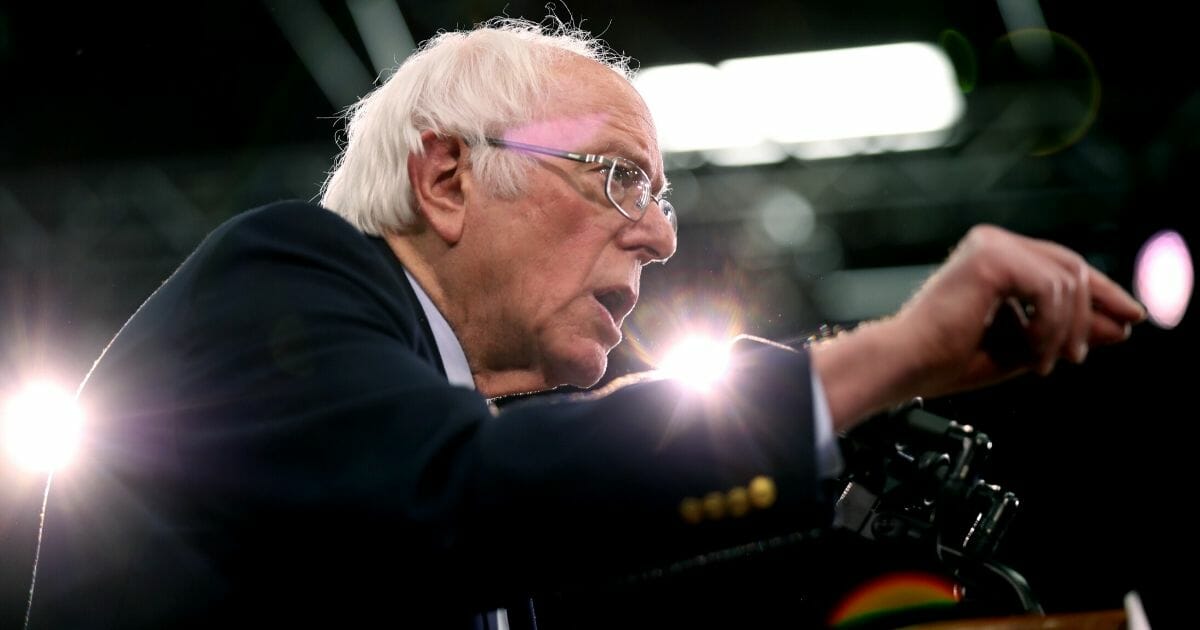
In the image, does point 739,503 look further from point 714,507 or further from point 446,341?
point 446,341

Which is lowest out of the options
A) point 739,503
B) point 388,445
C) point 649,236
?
point 739,503

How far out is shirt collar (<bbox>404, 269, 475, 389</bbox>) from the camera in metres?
1.73

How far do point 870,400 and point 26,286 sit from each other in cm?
541

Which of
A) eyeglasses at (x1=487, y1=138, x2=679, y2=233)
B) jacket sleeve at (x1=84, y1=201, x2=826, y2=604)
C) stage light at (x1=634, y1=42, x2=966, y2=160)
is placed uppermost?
stage light at (x1=634, y1=42, x2=966, y2=160)

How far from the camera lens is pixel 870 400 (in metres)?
0.98

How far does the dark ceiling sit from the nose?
4.97 ft

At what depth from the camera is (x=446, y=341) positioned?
1.76 metres

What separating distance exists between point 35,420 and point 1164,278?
5.14 meters

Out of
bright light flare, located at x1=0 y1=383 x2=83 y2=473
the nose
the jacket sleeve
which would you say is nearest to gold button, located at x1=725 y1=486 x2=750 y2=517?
the jacket sleeve

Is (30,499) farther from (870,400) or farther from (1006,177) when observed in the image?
(1006,177)

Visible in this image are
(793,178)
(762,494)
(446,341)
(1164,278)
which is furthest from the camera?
(793,178)

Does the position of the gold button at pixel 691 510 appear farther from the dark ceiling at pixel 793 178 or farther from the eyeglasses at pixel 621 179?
the dark ceiling at pixel 793 178

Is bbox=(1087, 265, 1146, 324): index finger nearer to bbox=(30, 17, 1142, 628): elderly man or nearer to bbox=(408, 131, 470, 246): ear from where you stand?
bbox=(30, 17, 1142, 628): elderly man

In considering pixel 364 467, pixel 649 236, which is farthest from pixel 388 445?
pixel 649 236
